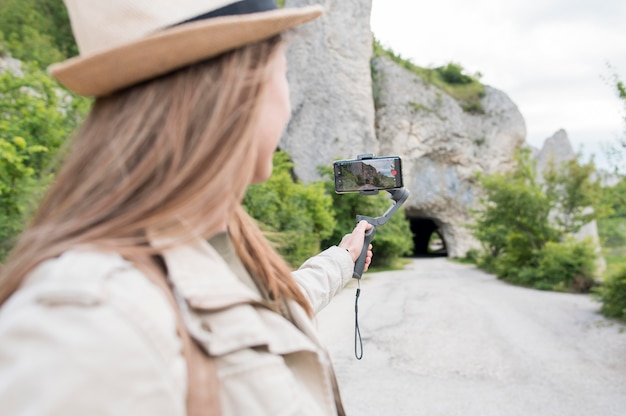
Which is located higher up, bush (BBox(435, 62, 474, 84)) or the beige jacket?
bush (BBox(435, 62, 474, 84))

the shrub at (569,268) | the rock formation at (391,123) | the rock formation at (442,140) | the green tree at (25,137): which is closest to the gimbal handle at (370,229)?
the green tree at (25,137)

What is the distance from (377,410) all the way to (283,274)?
11.5ft

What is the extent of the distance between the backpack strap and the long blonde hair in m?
0.08

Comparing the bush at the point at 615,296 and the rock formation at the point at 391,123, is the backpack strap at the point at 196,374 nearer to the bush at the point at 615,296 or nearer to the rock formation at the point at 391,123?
the bush at the point at 615,296

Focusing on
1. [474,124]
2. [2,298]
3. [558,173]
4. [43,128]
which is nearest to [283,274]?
[2,298]

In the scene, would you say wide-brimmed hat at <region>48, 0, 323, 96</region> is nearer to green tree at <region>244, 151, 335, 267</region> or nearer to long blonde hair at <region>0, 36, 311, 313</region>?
long blonde hair at <region>0, 36, 311, 313</region>

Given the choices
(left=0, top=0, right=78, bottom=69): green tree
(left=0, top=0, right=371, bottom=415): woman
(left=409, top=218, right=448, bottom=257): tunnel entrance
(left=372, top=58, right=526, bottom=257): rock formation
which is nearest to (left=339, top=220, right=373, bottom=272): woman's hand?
(left=0, top=0, right=371, bottom=415): woman

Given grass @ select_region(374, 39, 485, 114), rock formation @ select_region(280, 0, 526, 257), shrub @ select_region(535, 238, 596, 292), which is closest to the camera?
shrub @ select_region(535, 238, 596, 292)

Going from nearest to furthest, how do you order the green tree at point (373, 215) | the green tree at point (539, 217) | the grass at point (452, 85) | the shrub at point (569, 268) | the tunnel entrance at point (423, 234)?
the shrub at point (569, 268) → the green tree at point (539, 217) → the green tree at point (373, 215) → the grass at point (452, 85) → the tunnel entrance at point (423, 234)

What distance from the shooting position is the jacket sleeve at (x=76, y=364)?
51 centimetres

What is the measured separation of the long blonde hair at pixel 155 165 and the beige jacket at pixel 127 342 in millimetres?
50

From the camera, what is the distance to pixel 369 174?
6.51 ft

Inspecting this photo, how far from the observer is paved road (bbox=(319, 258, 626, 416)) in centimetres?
431

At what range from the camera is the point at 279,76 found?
87 centimetres
